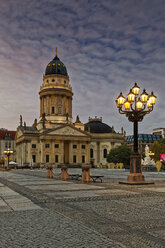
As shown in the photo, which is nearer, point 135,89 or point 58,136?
point 135,89

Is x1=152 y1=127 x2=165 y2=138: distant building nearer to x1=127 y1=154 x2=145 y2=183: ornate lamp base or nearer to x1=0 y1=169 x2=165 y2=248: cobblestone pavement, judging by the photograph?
x1=127 y1=154 x2=145 y2=183: ornate lamp base

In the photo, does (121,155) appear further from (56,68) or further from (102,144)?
(56,68)

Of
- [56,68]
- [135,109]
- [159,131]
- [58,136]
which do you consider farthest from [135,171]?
[159,131]

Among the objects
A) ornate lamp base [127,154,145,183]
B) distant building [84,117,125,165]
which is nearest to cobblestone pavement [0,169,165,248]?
ornate lamp base [127,154,145,183]

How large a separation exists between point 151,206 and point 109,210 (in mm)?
1820

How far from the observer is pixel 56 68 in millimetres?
102312

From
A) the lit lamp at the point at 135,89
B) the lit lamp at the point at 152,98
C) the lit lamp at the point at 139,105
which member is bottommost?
the lit lamp at the point at 139,105

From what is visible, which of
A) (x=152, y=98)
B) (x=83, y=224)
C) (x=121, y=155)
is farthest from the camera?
(x=121, y=155)

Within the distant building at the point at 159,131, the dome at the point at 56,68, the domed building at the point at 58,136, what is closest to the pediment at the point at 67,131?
the domed building at the point at 58,136

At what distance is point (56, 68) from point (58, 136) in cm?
2498

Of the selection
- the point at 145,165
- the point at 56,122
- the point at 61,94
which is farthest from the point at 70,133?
the point at 145,165

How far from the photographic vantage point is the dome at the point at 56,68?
10206cm

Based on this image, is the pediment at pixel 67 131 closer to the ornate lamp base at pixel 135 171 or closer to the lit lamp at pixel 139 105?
the lit lamp at pixel 139 105

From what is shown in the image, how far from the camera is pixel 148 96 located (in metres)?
22.0
